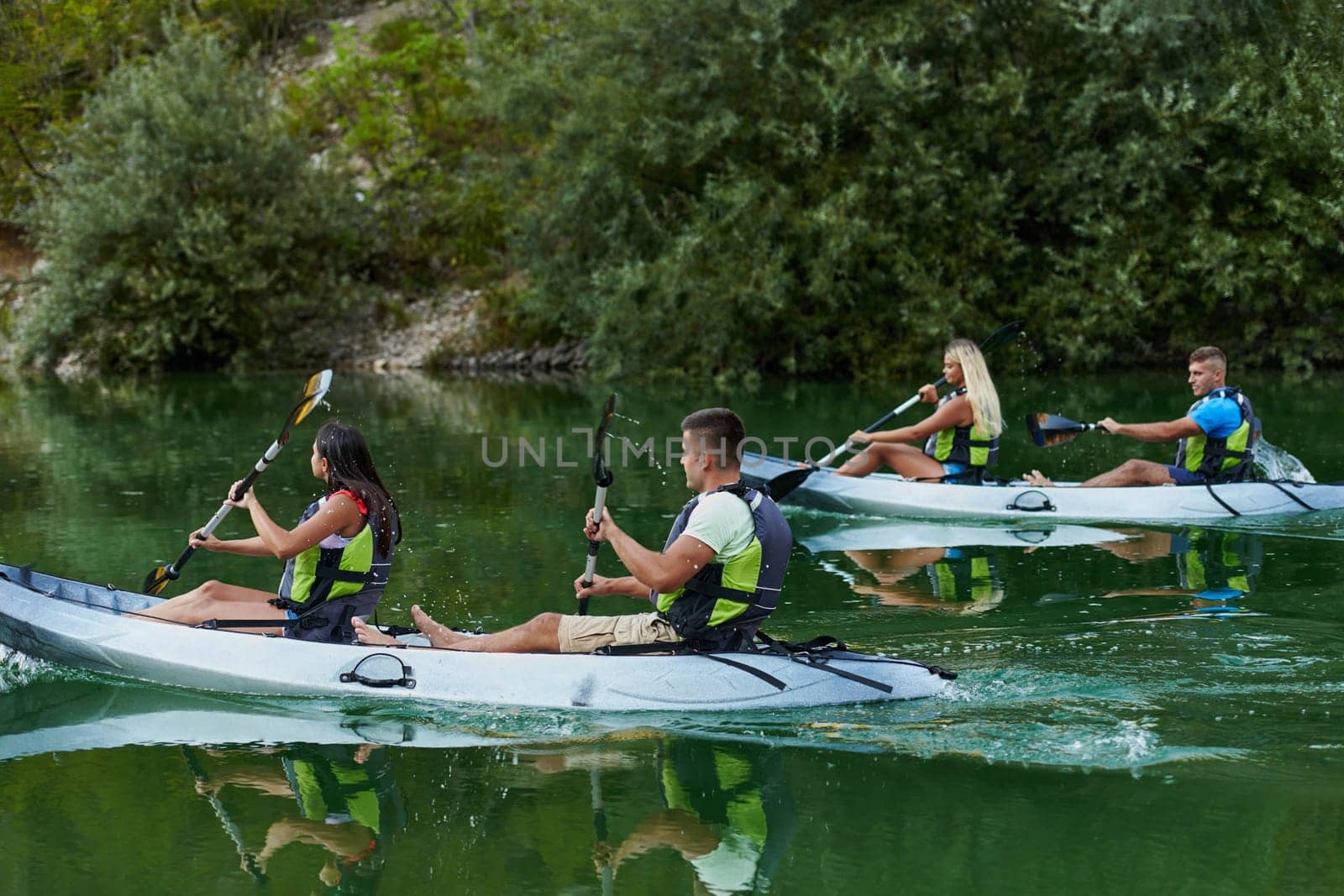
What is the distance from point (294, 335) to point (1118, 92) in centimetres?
1507

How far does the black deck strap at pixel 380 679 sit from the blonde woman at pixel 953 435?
5.28 metres

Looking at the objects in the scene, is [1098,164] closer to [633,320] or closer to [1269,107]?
[1269,107]

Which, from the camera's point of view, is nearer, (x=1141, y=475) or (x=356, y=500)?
(x=356, y=500)

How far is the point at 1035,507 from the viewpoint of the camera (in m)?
9.96

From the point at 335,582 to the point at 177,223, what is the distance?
20.3 metres

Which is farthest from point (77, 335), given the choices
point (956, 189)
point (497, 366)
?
point (956, 189)

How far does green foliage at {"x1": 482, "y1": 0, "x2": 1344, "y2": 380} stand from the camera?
19734 mm

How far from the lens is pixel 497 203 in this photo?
2695 cm

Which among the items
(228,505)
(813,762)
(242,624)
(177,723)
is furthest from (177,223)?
A: (813,762)

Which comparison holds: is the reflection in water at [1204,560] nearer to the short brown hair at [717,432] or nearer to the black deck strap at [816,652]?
the black deck strap at [816,652]

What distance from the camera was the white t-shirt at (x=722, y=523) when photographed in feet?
17.2

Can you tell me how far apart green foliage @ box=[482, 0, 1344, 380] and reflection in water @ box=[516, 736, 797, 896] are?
15038mm

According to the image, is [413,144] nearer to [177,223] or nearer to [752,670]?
[177,223]

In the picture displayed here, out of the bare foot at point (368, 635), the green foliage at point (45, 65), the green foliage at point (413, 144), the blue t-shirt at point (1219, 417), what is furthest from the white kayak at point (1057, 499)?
the green foliage at point (45, 65)
